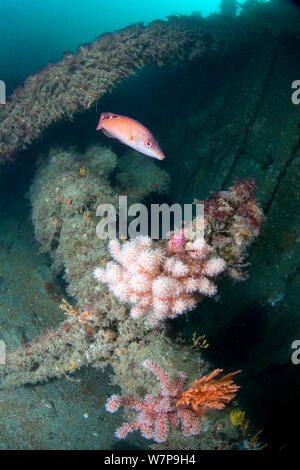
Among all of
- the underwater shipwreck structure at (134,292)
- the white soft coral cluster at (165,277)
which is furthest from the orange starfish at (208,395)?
the white soft coral cluster at (165,277)

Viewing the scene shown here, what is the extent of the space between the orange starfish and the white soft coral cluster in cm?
71

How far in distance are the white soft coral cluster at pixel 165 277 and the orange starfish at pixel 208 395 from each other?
713 millimetres

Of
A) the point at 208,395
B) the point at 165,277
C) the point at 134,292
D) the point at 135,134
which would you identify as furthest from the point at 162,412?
the point at 135,134

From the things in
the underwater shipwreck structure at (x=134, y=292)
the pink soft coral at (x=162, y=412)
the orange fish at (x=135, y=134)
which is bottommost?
the pink soft coral at (x=162, y=412)

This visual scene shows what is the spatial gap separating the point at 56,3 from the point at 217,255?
130 feet

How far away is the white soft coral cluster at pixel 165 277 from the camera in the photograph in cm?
247

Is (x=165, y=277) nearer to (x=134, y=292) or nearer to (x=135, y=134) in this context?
(x=134, y=292)

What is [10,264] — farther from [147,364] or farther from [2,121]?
[147,364]

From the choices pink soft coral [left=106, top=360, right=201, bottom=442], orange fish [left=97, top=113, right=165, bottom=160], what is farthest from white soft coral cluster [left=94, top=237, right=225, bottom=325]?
orange fish [left=97, top=113, right=165, bottom=160]

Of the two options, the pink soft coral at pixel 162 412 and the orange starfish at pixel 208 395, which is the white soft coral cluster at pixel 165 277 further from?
the orange starfish at pixel 208 395

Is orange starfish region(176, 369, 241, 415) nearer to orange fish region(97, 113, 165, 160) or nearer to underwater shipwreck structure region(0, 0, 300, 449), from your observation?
underwater shipwreck structure region(0, 0, 300, 449)

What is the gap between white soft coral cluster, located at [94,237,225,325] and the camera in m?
2.47

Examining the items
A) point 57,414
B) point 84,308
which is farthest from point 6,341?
point 84,308
